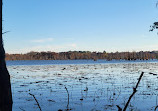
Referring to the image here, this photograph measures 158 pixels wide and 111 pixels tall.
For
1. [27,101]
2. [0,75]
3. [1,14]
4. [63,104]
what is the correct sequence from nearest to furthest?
[0,75] → [1,14] → [63,104] → [27,101]

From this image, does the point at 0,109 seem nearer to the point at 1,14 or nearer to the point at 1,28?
the point at 1,28

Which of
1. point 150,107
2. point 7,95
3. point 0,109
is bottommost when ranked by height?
point 150,107

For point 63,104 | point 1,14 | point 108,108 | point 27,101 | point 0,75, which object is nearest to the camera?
point 0,75

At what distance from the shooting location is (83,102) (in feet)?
34.9

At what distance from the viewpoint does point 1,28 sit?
4.59 metres

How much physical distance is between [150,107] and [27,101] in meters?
6.42

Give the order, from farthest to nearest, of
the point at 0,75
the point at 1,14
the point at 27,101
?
the point at 27,101
the point at 1,14
the point at 0,75

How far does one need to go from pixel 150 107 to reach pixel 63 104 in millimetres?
4298

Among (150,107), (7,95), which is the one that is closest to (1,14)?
(7,95)

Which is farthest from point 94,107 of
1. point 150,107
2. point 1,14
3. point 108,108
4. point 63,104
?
point 1,14

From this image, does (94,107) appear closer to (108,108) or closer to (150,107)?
(108,108)

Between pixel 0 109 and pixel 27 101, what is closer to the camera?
pixel 0 109

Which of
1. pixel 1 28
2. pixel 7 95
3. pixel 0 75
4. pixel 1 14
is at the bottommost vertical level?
pixel 7 95

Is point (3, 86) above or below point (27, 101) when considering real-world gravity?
above
